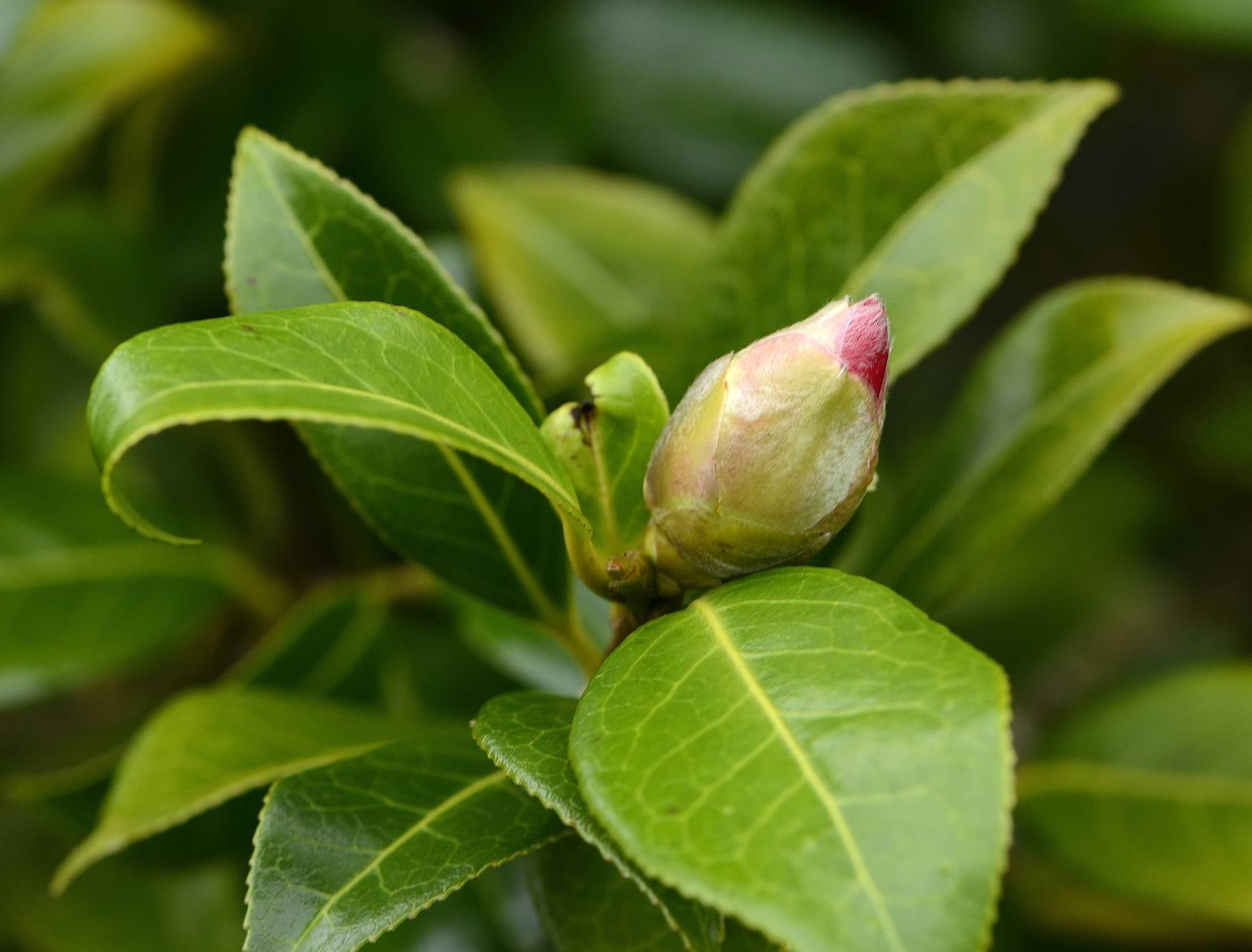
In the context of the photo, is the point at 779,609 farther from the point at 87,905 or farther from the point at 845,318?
the point at 87,905

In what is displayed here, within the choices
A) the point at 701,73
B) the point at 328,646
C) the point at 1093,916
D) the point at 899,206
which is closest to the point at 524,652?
the point at 328,646

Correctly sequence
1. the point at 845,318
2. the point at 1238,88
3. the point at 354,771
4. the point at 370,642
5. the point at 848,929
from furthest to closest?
the point at 1238,88 < the point at 370,642 < the point at 354,771 < the point at 845,318 < the point at 848,929

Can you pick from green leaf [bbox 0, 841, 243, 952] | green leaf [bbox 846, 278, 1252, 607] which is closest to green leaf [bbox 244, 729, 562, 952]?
green leaf [bbox 846, 278, 1252, 607]

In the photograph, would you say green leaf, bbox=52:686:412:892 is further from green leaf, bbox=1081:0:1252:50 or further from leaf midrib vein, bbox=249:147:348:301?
green leaf, bbox=1081:0:1252:50

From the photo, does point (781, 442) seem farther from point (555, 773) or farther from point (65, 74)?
point (65, 74)

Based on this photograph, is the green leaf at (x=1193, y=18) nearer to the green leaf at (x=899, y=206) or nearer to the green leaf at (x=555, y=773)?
the green leaf at (x=899, y=206)

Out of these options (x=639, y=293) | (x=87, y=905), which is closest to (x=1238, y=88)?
(x=639, y=293)
